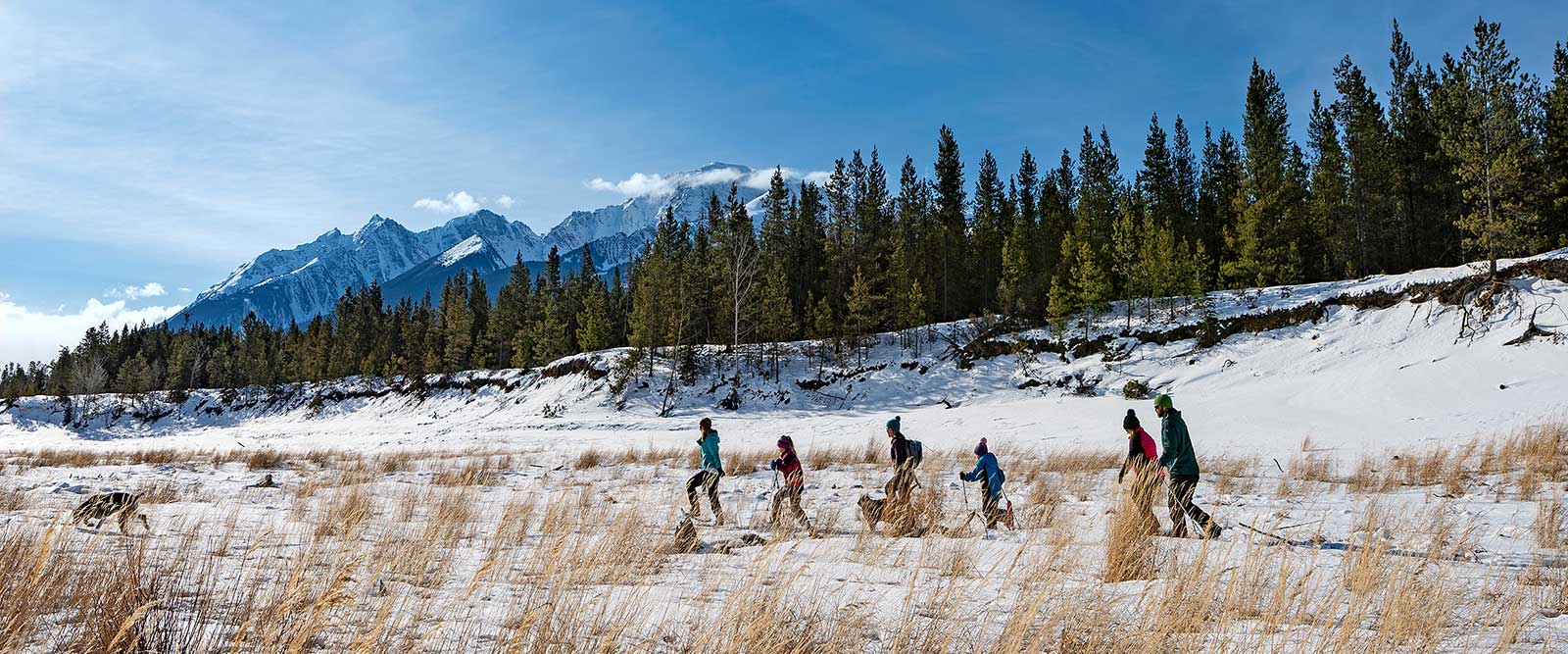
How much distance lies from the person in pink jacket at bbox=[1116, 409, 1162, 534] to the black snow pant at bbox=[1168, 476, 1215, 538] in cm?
17

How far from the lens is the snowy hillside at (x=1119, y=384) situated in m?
18.2

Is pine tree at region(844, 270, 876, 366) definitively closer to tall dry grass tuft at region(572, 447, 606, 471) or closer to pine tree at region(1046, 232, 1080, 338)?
pine tree at region(1046, 232, 1080, 338)

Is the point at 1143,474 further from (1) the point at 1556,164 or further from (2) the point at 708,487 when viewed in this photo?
(1) the point at 1556,164

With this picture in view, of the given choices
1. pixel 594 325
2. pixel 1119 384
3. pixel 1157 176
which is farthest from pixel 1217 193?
pixel 594 325

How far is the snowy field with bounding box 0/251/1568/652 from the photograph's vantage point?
312 cm

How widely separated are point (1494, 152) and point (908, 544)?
42.7 metres

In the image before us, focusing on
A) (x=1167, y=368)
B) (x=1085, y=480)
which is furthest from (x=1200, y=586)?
(x=1167, y=368)

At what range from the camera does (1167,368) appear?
102 feet

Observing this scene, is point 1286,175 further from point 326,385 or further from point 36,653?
point 326,385

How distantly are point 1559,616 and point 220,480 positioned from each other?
15.7 m

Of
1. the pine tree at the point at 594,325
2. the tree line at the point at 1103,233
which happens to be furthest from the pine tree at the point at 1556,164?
the pine tree at the point at 594,325

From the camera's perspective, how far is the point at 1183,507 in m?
6.18

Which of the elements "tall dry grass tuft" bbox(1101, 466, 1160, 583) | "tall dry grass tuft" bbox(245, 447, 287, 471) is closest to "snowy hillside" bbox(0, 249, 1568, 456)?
"tall dry grass tuft" bbox(245, 447, 287, 471)

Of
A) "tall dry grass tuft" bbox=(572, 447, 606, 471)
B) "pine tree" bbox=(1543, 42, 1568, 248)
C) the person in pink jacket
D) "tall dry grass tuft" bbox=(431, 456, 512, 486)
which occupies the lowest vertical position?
"tall dry grass tuft" bbox=(572, 447, 606, 471)
